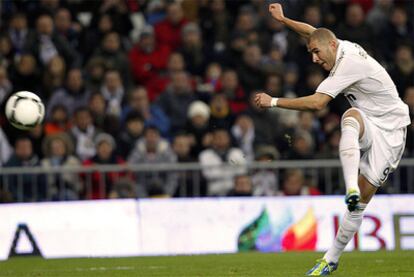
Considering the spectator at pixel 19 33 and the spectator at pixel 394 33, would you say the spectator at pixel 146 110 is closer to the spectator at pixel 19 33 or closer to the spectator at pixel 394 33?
the spectator at pixel 19 33

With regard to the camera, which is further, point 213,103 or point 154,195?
point 213,103

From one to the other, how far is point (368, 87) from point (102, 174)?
7.01 meters

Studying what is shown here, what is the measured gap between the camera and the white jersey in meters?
12.6

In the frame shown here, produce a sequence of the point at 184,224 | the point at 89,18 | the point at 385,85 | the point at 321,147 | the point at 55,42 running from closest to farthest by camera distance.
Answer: the point at 385,85 < the point at 184,224 < the point at 321,147 < the point at 55,42 < the point at 89,18

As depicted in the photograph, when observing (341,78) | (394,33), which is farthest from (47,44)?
(341,78)

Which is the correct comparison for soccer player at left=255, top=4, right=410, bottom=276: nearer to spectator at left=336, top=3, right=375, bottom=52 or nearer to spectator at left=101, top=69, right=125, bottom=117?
spectator at left=101, top=69, right=125, bottom=117

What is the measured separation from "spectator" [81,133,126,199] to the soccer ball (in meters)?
3.29

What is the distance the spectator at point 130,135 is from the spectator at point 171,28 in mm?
2819

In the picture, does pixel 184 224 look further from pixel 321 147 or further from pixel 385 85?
pixel 385 85

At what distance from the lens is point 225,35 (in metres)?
22.9

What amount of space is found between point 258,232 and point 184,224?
115 centimetres

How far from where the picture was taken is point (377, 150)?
12711 mm

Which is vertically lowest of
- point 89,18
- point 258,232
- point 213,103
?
point 258,232

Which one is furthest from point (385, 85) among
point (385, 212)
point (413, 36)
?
point (413, 36)
